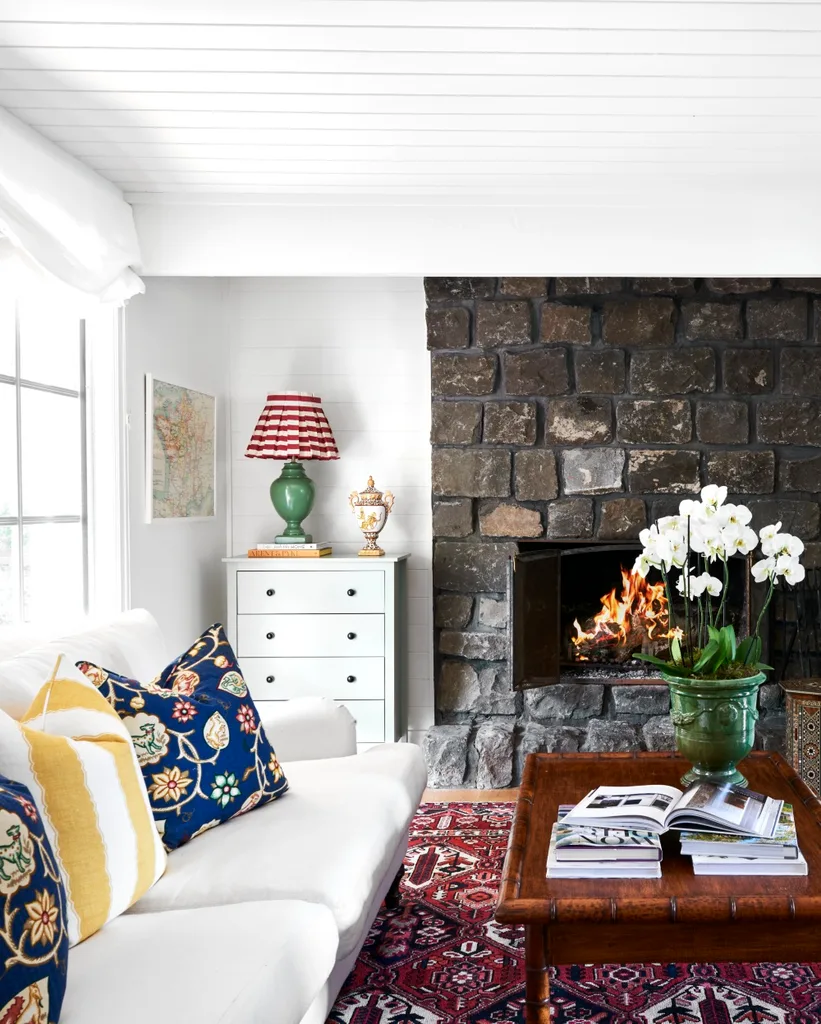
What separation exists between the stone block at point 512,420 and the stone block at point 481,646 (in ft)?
2.77

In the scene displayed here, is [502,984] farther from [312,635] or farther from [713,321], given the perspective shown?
[713,321]

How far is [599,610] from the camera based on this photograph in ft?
14.5

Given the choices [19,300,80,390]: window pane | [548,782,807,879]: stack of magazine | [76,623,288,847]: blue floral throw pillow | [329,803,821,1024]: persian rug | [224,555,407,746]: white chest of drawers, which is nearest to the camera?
[548,782,807,879]: stack of magazine

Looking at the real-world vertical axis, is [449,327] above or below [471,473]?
above

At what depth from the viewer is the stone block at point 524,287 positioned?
165 inches

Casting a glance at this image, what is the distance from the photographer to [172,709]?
2.14m

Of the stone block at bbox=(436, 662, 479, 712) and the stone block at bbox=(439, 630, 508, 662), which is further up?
the stone block at bbox=(439, 630, 508, 662)

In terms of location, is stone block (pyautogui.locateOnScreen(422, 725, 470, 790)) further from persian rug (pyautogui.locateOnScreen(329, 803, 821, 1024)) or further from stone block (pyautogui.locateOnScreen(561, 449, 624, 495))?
persian rug (pyautogui.locateOnScreen(329, 803, 821, 1024))

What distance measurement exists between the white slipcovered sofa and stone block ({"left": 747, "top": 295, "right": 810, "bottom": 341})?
8.10 feet

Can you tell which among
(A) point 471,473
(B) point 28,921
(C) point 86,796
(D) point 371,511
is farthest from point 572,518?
(B) point 28,921

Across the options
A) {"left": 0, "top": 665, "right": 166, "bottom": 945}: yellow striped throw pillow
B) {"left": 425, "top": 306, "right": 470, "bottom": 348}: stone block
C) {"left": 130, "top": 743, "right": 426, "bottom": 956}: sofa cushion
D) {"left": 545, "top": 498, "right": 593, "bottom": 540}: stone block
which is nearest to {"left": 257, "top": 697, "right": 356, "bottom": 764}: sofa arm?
{"left": 130, "top": 743, "right": 426, "bottom": 956}: sofa cushion

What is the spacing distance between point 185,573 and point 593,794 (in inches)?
92.1

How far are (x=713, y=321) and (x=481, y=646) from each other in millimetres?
1676

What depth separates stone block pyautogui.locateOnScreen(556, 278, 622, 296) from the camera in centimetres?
416
